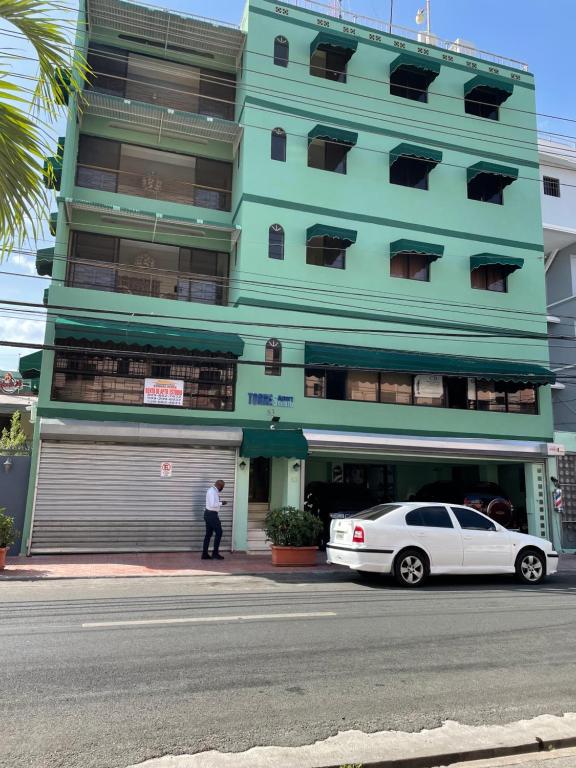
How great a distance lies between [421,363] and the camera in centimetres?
1858

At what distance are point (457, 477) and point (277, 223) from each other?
12.9 meters

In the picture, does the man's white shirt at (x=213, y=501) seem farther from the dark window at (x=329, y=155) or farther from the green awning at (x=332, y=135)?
the green awning at (x=332, y=135)

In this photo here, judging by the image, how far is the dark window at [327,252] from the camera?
19000 mm

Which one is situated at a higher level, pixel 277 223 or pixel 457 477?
pixel 277 223

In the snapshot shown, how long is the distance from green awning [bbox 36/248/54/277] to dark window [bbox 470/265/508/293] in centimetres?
1350

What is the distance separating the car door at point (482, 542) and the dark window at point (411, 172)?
12.8m

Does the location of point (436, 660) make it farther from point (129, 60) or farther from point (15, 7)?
point (129, 60)

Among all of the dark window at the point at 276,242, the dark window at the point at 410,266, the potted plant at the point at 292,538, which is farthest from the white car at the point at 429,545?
the dark window at the point at 410,266

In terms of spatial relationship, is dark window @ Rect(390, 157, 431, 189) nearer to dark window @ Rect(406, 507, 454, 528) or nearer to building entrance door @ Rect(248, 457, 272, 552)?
building entrance door @ Rect(248, 457, 272, 552)

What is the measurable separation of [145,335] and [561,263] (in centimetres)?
1804

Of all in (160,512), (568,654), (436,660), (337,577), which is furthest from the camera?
(160,512)

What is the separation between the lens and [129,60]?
65.0 ft

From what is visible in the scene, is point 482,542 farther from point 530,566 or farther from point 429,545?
point 530,566

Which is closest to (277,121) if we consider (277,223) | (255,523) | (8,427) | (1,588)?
(277,223)
